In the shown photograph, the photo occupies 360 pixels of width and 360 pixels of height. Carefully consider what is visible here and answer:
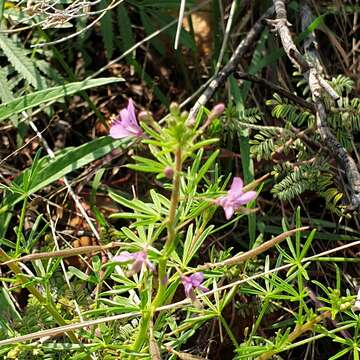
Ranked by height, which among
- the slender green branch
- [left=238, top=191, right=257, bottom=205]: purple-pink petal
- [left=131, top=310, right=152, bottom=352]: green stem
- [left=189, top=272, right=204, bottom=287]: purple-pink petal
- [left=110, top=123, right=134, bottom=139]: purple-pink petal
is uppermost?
[left=110, top=123, right=134, bottom=139]: purple-pink petal

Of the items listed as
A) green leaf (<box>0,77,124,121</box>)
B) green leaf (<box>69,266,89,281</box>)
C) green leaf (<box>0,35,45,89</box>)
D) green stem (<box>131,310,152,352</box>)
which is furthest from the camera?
green leaf (<box>0,35,45,89</box>)

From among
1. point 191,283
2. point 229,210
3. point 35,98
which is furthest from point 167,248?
point 35,98

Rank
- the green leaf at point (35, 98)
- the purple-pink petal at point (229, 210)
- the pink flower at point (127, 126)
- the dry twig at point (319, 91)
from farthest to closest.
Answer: the green leaf at point (35, 98), the dry twig at point (319, 91), the pink flower at point (127, 126), the purple-pink petal at point (229, 210)

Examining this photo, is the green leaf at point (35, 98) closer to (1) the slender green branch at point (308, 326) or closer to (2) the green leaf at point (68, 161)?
(2) the green leaf at point (68, 161)

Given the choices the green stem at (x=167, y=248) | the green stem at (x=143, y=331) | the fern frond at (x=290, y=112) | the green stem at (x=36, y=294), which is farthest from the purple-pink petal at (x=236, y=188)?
the fern frond at (x=290, y=112)

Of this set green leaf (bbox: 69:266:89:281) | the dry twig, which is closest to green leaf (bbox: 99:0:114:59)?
the dry twig

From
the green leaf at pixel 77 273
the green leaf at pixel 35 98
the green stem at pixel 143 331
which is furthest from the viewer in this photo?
the green leaf at pixel 35 98

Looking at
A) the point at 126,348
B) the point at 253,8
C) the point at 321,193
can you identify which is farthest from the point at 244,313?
the point at 253,8

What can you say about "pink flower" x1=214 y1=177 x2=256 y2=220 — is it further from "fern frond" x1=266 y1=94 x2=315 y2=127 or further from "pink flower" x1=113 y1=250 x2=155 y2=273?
"fern frond" x1=266 y1=94 x2=315 y2=127

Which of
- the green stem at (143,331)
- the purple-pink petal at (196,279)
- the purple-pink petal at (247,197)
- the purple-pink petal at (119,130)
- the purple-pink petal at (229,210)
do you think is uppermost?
the purple-pink petal at (119,130)
